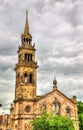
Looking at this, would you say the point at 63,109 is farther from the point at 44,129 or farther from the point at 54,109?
the point at 44,129

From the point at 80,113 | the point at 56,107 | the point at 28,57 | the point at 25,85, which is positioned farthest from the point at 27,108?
the point at 80,113

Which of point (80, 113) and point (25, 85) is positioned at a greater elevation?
point (25, 85)

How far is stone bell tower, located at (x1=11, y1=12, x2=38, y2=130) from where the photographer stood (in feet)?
196

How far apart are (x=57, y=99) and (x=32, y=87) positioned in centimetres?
615

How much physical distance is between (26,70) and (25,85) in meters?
3.48

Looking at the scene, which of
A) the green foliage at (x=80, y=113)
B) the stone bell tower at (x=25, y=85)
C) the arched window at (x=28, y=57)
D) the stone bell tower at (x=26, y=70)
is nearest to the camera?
the stone bell tower at (x=25, y=85)

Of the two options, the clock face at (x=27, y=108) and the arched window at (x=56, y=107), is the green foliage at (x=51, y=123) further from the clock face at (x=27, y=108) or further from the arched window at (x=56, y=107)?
the arched window at (x=56, y=107)

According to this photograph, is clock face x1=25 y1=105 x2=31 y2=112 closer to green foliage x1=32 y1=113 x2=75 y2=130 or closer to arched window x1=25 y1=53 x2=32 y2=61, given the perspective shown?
green foliage x1=32 y1=113 x2=75 y2=130

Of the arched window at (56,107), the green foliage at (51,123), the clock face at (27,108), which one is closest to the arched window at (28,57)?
the clock face at (27,108)

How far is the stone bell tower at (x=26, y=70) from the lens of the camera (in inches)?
2416

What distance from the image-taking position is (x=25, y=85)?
61.7 meters

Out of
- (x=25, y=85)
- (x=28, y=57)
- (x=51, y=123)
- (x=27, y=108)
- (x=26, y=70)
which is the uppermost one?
(x=28, y=57)

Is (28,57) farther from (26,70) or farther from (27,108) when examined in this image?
(27,108)

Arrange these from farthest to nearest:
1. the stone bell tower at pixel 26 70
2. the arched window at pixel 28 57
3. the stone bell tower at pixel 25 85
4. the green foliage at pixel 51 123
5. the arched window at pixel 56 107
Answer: the arched window at pixel 28 57 < the arched window at pixel 56 107 < the stone bell tower at pixel 26 70 < the stone bell tower at pixel 25 85 < the green foliage at pixel 51 123
